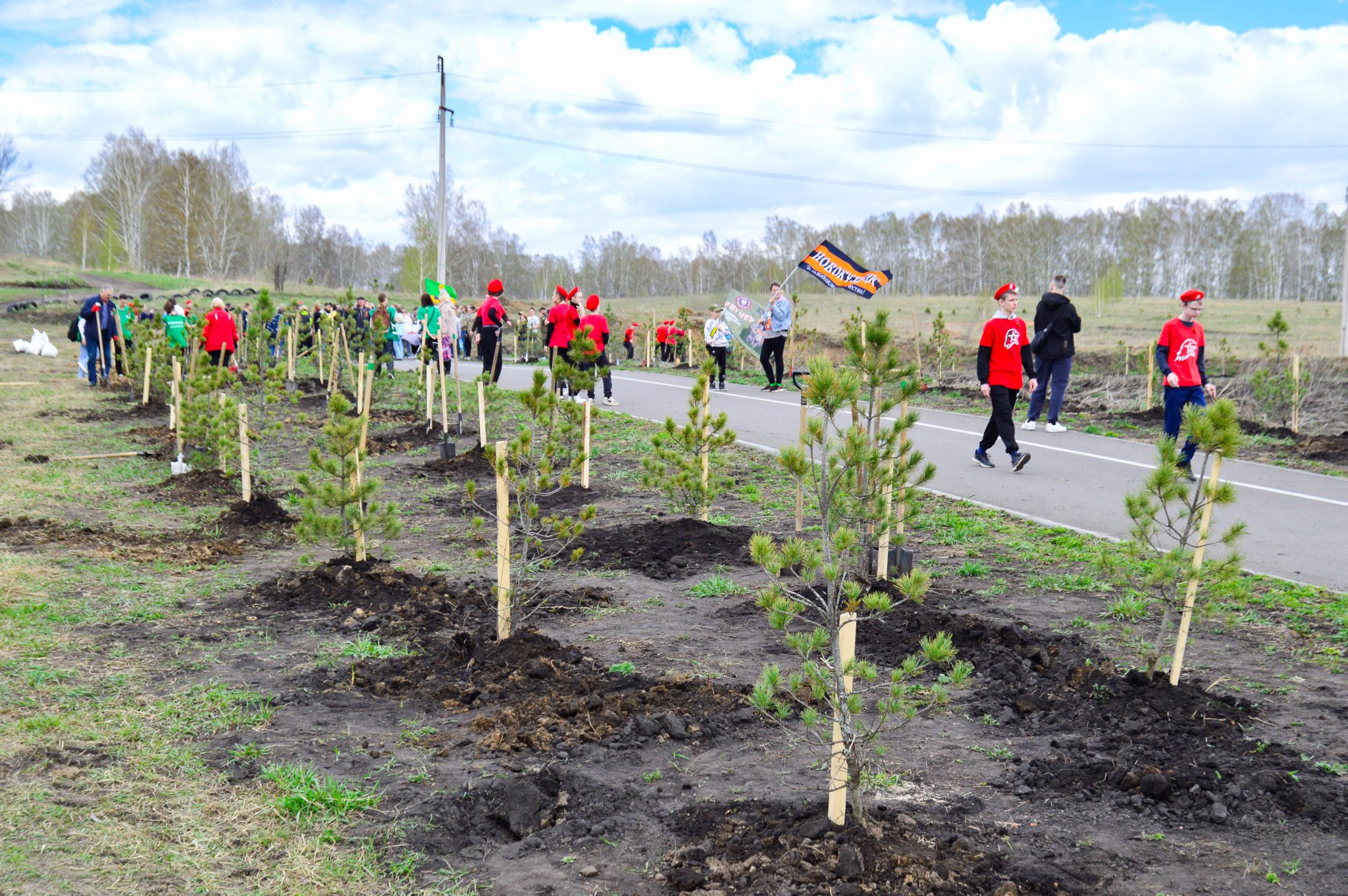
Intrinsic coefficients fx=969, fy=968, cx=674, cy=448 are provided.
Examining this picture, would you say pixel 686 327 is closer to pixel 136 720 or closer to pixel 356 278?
pixel 136 720

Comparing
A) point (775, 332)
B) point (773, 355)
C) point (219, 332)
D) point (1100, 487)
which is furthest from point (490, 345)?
point (1100, 487)

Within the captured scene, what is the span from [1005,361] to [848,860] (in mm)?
8579

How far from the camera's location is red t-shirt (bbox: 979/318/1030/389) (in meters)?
10.7

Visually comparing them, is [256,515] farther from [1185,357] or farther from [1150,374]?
[1150,374]

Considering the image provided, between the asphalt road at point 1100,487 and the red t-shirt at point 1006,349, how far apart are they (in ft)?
3.65

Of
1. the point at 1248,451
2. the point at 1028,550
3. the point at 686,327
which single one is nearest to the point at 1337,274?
the point at 686,327

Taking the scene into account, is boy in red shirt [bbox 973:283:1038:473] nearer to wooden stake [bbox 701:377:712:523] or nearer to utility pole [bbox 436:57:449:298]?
wooden stake [bbox 701:377:712:523]

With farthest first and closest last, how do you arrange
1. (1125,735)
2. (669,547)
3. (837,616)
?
(669,547) → (1125,735) → (837,616)

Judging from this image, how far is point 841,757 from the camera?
340 cm

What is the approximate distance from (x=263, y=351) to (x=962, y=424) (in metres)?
10.5

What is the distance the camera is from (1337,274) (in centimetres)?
8912

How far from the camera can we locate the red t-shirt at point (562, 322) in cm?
1448

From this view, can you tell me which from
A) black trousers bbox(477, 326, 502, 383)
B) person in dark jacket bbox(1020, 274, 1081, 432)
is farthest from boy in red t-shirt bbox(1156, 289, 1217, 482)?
black trousers bbox(477, 326, 502, 383)

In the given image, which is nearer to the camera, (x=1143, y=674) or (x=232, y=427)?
(x=1143, y=674)
